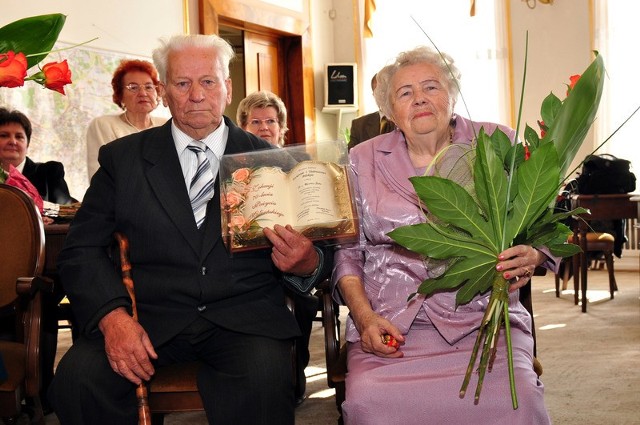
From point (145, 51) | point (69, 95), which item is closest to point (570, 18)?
point (145, 51)

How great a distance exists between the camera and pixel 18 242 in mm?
3148

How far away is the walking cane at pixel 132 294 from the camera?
2.43 metres

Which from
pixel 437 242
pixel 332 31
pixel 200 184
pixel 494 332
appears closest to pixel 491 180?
pixel 437 242

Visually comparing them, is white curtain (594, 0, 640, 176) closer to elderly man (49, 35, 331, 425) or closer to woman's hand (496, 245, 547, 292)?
elderly man (49, 35, 331, 425)

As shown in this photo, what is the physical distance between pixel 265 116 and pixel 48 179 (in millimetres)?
1531

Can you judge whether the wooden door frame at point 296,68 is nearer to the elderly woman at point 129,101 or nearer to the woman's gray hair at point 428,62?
the elderly woman at point 129,101

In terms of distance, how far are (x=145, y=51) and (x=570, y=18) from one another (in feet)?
16.7

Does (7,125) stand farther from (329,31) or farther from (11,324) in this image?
(329,31)

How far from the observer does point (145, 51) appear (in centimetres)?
795

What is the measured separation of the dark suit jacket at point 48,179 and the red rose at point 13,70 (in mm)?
4058

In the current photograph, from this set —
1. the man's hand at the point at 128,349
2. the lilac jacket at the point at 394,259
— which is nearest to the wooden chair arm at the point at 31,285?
the man's hand at the point at 128,349

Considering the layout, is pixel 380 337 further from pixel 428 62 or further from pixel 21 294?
pixel 21 294

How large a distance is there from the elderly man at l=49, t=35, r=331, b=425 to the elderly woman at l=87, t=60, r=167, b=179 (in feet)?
8.52

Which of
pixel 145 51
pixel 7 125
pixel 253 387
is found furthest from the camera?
pixel 145 51
